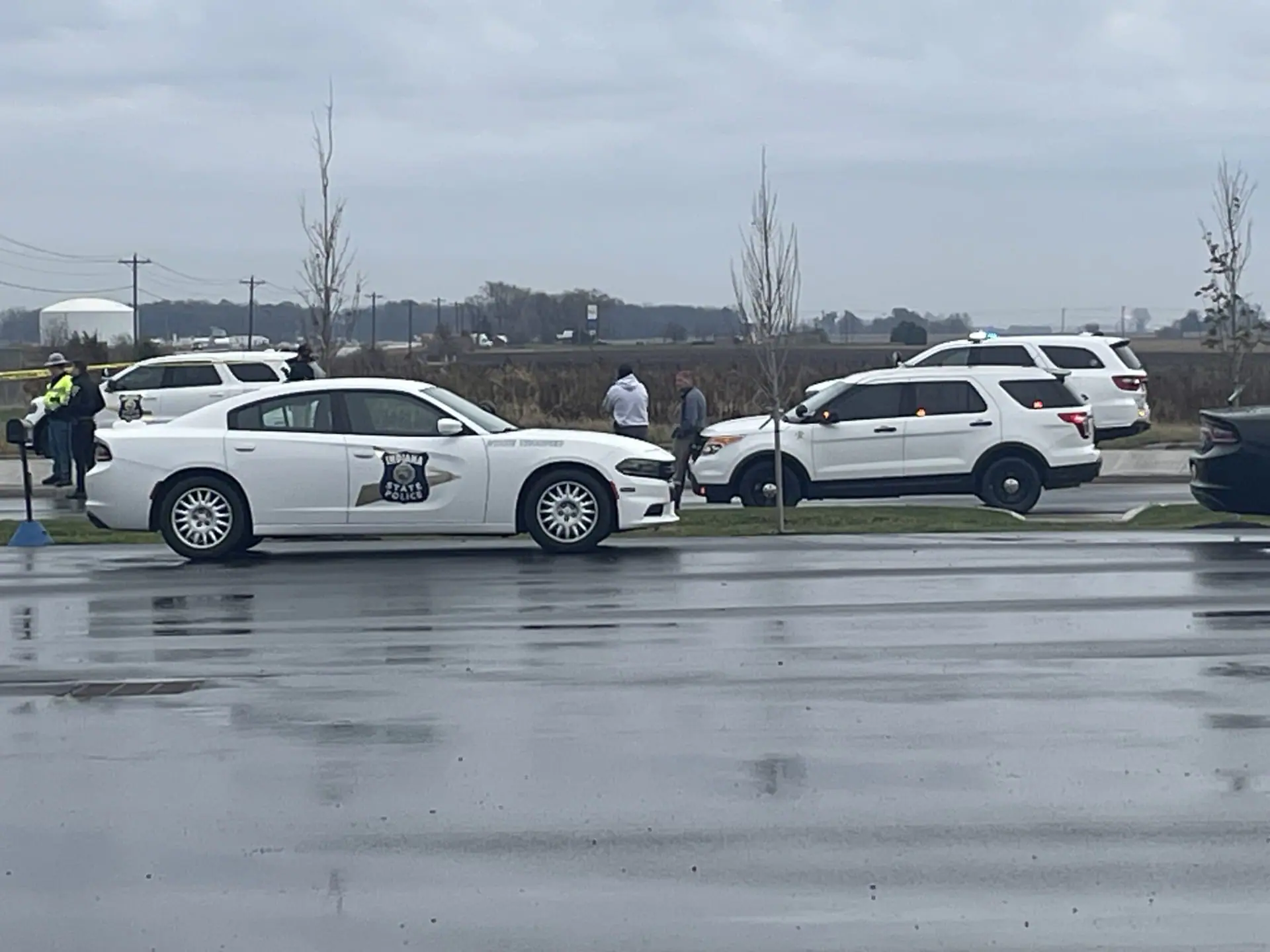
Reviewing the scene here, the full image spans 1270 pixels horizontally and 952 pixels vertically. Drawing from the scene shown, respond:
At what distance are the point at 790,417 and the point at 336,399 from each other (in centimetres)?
690

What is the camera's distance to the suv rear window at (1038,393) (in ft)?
73.9

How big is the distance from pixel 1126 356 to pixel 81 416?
15.2 meters

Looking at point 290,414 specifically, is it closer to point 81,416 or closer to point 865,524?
point 865,524

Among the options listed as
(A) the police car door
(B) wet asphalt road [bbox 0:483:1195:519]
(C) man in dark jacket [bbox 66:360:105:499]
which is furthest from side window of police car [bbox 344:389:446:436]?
(C) man in dark jacket [bbox 66:360:105:499]

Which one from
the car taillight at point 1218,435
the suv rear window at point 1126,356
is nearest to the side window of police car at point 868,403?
the car taillight at point 1218,435

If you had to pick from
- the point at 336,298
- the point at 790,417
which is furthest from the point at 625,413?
the point at 336,298

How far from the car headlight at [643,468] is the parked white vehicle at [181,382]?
616 inches

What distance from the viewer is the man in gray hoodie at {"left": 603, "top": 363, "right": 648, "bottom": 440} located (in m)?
24.6

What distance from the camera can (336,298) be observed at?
27.8 m

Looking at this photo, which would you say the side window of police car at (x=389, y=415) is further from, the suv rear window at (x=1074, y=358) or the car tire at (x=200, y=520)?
the suv rear window at (x=1074, y=358)

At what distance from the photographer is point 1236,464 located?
1781cm

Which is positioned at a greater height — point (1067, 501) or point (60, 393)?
point (60, 393)

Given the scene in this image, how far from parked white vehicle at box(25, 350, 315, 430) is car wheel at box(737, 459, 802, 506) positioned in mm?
11717

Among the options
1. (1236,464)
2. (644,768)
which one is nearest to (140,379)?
(1236,464)
